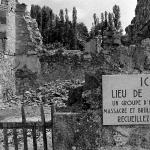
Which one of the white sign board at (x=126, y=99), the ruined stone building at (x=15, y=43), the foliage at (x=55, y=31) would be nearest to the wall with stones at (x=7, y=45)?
the ruined stone building at (x=15, y=43)

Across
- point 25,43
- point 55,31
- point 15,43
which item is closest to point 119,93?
point 15,43

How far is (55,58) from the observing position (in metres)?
19.2

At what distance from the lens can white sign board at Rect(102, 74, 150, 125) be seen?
4.51 meters

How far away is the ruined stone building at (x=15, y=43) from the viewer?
1656cm

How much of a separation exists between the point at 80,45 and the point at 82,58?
63.6 ft

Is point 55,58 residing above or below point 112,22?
below

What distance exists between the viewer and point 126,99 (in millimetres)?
4516

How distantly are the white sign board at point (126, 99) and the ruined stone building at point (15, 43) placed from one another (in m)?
11.6

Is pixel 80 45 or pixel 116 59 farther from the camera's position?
pixel 80 45

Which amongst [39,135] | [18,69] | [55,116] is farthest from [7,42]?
[55,116]

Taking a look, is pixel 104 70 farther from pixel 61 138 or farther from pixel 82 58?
pixel 82 58

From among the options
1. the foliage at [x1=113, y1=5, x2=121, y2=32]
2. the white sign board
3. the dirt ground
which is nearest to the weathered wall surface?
the dirt ground

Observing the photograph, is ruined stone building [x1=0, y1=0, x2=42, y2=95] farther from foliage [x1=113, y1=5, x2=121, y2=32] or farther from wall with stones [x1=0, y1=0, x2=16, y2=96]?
foliage [x1=113, y1=5, x2=121, y2=32]

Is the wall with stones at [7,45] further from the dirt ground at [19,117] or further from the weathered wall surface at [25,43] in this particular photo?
the dirt ground at [19,117]
